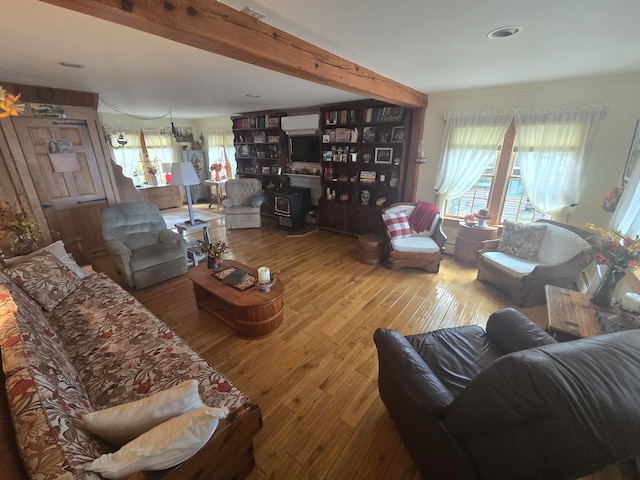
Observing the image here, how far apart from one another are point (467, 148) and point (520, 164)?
668 millimetres

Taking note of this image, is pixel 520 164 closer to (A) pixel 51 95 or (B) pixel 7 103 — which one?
(B) pixel 7 103

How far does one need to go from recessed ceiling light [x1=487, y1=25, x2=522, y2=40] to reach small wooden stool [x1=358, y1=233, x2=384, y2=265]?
8.01 feet

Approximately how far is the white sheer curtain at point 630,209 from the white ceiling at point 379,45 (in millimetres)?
1026

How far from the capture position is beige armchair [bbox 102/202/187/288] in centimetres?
293

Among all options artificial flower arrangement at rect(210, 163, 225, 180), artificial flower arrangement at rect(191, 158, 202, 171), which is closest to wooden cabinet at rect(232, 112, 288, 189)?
artificial flower arrangement at rect(210, 163, 225, 180)

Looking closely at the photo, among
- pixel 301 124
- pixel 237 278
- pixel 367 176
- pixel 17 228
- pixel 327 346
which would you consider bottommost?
pixel 327 346

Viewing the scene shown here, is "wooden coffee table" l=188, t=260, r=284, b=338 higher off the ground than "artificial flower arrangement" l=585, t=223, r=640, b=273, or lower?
lower

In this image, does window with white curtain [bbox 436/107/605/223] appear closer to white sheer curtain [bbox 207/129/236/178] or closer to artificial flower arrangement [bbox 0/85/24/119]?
artificial flower arrangement [bbox 0/85/24/119]

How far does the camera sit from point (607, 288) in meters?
1.93

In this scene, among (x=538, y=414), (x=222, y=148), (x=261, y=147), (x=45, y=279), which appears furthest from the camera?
(x=222, y=148)

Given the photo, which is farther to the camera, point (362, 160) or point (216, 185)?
point (216, 185)

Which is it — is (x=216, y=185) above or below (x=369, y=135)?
below

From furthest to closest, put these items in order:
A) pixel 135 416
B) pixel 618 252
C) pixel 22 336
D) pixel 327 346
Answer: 1. pixel 327 346
2. pixel 618 252
3. pixel 22 336
4. pixel 135 416

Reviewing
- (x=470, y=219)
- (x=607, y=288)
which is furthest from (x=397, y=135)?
(x=607, y=288)
